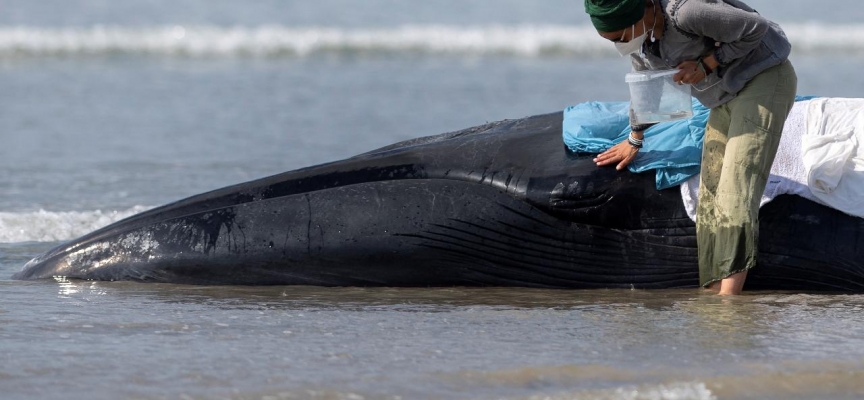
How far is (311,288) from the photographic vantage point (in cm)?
650

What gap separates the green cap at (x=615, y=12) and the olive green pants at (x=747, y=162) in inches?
31.6

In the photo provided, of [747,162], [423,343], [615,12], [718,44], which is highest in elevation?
[615,12]

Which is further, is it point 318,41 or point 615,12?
point 318,41

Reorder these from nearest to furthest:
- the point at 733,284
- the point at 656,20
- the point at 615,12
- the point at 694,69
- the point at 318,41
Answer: the point at 615,12
the point at 656,20
the point at 694,69
the point at 733,284
the point at 318,41

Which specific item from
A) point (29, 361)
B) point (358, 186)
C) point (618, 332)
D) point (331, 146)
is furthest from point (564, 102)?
point (29, 361)

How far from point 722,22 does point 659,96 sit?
553mm

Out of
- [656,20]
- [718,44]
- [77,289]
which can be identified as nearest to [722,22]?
[718,44]

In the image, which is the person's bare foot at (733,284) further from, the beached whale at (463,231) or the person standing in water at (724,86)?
the beached whale at (463,231)

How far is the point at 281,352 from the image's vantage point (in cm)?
492

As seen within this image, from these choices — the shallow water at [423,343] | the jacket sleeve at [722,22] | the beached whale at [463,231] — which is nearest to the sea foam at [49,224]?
the beached whale at [463,231]

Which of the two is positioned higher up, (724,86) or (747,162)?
(724,86)

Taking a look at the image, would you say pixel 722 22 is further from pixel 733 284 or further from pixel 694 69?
pixel 733 284

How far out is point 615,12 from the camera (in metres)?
5.45

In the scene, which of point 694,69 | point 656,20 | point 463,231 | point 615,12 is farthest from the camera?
point 463,231
